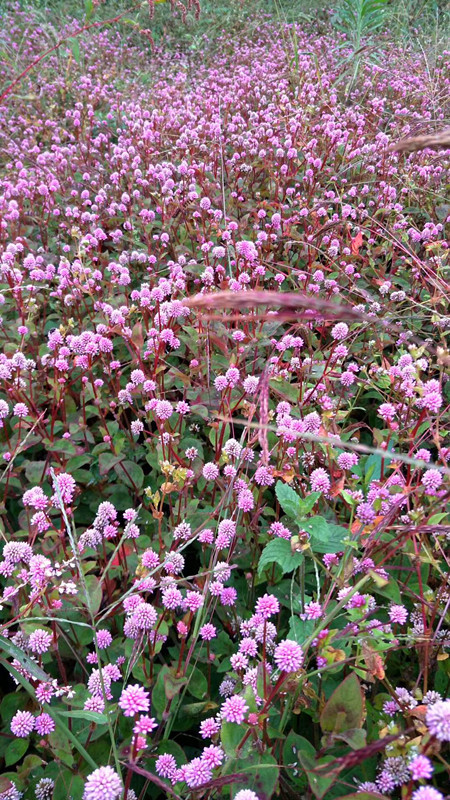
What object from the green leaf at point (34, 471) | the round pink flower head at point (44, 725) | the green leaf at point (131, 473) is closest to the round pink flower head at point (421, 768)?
the round pink flower head at point (44, 725)

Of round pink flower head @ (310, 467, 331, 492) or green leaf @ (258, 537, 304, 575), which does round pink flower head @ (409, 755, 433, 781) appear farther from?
round pink flower head @ (310, 467, 331, 492)

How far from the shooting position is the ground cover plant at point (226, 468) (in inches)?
43.5

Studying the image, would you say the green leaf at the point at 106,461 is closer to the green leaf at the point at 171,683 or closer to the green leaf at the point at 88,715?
the green leaf at the point at 171,683

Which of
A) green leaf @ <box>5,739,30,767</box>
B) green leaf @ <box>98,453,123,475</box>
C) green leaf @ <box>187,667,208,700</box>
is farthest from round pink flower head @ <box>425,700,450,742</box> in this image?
green leaf @ <box>98,453,123,475</box>

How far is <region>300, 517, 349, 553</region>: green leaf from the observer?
1.29m

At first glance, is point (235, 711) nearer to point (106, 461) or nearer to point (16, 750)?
point (16, 750)

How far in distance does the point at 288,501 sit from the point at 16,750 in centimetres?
87

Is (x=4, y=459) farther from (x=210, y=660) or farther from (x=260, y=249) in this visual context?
(x=260, y=249)

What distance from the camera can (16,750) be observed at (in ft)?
4.27

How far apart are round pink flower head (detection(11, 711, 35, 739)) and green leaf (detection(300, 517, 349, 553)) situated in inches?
29.7

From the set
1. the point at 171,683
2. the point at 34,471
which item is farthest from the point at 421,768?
the point at 34,471

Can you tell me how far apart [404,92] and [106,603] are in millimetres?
5019

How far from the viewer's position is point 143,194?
3.55 m

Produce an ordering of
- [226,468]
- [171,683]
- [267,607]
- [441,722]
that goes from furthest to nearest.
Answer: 1. [226,468]
2. [171,683]
3. [267,607]
4. [441,722]
